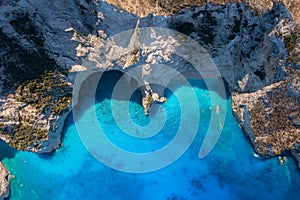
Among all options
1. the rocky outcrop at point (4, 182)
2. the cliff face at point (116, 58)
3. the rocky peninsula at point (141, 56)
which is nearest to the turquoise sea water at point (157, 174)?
the rocky outcrop at point (4, 182)

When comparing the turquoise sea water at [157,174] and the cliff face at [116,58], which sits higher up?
the cliff face at [116,58]

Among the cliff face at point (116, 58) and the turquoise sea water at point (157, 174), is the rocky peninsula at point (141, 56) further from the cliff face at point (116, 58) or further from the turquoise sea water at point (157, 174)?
the turquoise sea water at point (157, 174)

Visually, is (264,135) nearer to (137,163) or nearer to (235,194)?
(235,194)

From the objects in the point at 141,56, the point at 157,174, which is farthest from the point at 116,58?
the point at 157,174

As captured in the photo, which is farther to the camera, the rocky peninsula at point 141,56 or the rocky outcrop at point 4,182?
the rocky outcrop at point 4,182

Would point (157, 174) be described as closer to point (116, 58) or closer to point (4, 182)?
→ point (116, 58)

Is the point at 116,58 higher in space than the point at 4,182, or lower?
higher

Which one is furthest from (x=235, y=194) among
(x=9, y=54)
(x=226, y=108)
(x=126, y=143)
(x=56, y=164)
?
(x=9, y=54)
